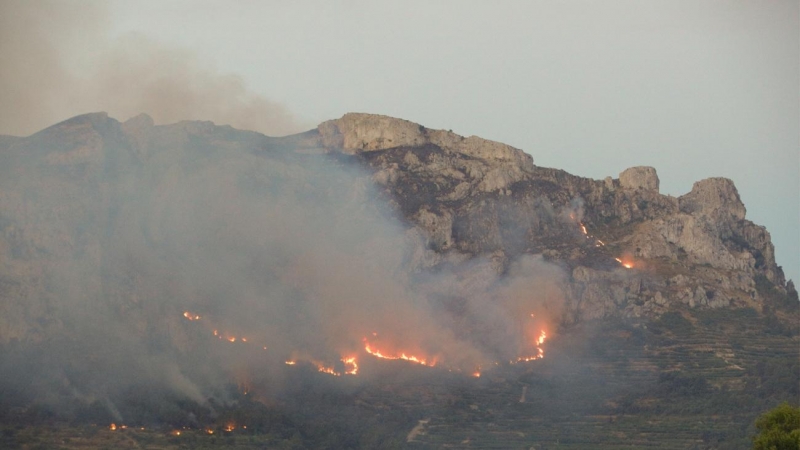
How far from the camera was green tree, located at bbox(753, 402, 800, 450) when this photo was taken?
89.4 m

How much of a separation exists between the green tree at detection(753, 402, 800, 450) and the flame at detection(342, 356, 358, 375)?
44996 millimetres

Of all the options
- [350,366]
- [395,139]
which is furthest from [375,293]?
[395,139]

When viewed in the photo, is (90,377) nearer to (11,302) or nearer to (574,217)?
(11,302)

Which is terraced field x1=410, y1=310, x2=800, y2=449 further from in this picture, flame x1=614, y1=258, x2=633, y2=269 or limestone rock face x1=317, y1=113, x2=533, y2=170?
limestone rock face x1=317, y1=113, x2=533, y2=170

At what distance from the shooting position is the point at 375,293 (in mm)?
138625

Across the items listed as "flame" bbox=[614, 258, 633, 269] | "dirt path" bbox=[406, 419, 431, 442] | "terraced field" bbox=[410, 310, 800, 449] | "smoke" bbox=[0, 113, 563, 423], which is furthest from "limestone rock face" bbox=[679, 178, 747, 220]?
"dirt path" bbox=[406, 419, 431, 442]

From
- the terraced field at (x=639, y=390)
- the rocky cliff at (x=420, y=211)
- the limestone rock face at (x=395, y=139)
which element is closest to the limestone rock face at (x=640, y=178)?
the rocky cliff at (x=420, y=211)

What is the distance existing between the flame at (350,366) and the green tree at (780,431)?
45.0 m

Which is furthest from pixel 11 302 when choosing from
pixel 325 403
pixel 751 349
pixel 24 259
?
pixel 751 349

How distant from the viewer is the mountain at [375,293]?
123 m

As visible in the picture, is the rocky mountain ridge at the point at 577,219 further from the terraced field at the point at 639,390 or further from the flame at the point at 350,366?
the flame at the point at 350,366

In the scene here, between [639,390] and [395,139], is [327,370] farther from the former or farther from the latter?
[395,139]

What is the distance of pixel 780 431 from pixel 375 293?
5414cm

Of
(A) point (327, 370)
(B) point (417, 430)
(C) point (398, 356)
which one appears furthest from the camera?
(C) point (398, 356)
